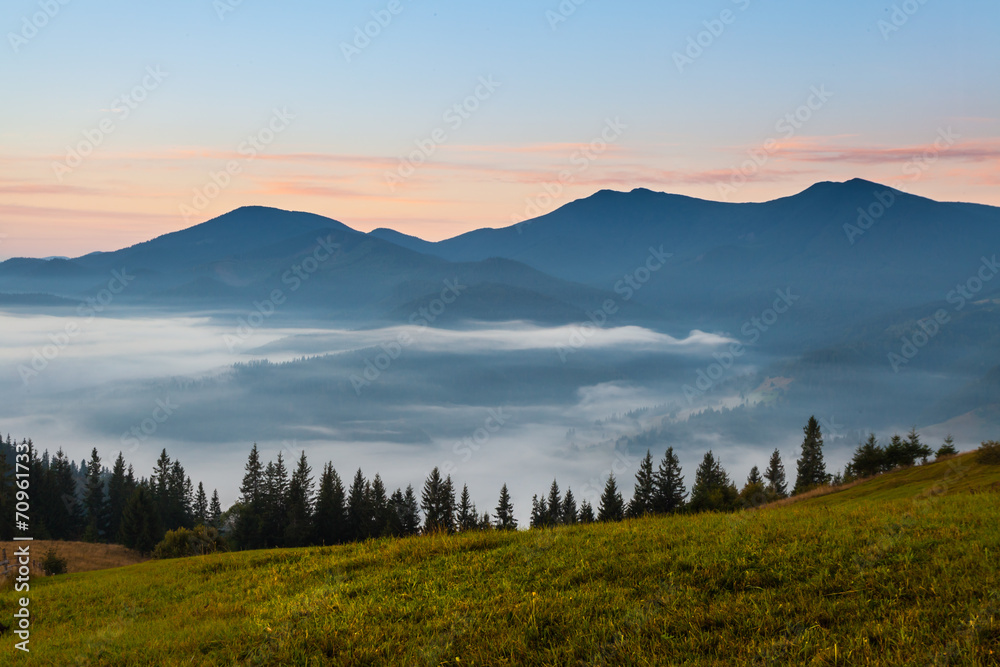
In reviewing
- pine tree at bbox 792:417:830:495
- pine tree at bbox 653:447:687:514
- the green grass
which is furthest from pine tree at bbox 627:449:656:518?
the green grass

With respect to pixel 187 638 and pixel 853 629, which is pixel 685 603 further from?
pixel 187 638

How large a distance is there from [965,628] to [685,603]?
352 cm

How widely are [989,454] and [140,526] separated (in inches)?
3599

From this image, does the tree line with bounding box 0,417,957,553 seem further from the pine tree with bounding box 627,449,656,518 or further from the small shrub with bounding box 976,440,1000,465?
the small shrub with bounding box 976,440,1000,465

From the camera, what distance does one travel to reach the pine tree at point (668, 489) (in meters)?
84.7

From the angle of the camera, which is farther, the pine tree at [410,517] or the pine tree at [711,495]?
the pine tree at [410,517]

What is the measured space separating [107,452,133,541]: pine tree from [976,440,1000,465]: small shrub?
110m

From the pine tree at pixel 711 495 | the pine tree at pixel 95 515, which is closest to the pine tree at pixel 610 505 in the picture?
the pine tree at pixel 711 495

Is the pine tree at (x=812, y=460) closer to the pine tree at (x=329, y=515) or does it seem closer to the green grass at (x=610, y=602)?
the pine tree at (x=329, y=515)

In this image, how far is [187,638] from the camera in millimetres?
10688

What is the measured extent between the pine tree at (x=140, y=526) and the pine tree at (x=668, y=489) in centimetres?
6842

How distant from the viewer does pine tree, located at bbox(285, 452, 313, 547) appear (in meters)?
73.4

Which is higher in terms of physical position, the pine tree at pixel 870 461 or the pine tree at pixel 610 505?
the pine tree at pixel 870 461

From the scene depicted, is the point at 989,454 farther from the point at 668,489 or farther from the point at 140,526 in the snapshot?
the point at 140,526
